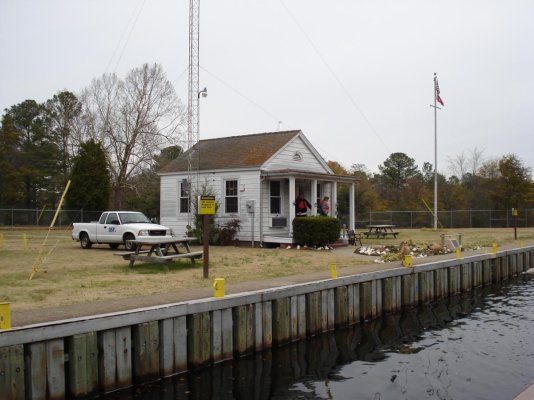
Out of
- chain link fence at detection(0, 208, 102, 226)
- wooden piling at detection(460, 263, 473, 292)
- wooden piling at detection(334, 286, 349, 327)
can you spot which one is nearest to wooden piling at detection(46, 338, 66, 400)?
wooden piling at detection(334, 286, 349, 327)

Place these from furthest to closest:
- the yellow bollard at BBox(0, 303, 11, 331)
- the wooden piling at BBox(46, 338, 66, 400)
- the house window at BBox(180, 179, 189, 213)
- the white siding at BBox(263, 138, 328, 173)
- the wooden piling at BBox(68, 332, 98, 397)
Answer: the house window at BBox(180, 179, 189, 213) < the white siding at BBox(263, 138, 328, 173) < the wooden piling at BBox(68, 332, 98, 397) < the wooden piling at BBox(46, 338, 66, 400) < the yellow bollard at BBox(0, 303, 11, 331)

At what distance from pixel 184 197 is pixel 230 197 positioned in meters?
3.23

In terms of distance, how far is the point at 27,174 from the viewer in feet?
169

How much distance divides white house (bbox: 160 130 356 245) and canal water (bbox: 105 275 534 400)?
12.0 meters

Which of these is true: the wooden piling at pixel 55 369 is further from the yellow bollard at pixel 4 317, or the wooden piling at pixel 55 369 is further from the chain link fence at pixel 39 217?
the chain link fence at pixel 39 217

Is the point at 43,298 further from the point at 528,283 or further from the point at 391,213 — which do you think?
the point at 391,213

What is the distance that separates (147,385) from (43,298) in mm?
3612

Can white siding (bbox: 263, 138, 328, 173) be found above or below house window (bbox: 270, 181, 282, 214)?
above

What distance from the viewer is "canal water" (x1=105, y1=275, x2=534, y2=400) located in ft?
27.1

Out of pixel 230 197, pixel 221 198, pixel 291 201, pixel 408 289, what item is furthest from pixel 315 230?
pixel 408 289

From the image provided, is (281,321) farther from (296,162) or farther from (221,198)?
(296,162)

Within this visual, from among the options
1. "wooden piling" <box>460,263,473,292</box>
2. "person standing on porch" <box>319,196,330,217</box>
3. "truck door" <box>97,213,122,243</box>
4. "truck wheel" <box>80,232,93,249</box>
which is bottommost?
"wooden piling" <box>460,263,473,292</box>

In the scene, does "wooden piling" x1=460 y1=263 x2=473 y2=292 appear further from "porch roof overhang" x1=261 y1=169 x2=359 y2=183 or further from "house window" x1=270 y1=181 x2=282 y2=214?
"house window" x1=270 y1=181 x2=282 y2=214

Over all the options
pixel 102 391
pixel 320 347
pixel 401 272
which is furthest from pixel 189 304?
pixel 401 272
